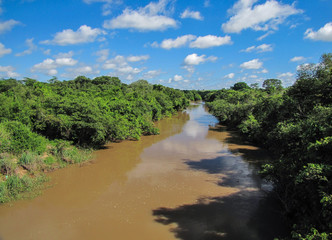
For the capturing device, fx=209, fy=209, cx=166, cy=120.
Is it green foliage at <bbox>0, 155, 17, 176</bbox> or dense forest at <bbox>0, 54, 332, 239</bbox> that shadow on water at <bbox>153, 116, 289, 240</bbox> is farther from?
green foliage at <bbox>0, 155, 17, 176</bbox>

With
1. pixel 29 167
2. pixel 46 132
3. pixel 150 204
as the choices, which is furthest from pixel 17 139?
pixel 150 204

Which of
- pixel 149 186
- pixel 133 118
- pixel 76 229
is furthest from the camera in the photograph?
pixel 133 118

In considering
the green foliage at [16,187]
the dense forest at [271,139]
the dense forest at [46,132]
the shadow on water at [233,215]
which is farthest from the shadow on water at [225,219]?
the dense forest at [46,132]

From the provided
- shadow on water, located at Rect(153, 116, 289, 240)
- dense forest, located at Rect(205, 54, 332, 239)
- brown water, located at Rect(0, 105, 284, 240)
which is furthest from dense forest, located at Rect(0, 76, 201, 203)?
dense forest, located at Rect(205, 54, 332, 239)

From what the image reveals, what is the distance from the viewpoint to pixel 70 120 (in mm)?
17406

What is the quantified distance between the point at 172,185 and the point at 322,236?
912 centimetres

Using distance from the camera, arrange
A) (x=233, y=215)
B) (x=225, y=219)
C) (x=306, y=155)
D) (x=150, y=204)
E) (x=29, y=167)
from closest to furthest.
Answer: (x=306, y=155) < (x=225, y=219) < (x=233, y=215) < (x=150, y=204) < (x=29, y=167)

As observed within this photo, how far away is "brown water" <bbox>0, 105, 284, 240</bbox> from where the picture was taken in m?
8.84

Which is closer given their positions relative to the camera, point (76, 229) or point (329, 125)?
point (329, 125)

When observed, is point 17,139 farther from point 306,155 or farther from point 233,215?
point 306,155

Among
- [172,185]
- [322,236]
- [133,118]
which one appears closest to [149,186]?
[172,185]

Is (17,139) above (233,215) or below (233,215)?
above

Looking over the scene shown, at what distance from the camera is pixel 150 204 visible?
1088 cm

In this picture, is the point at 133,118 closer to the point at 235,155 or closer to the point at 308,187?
the point at 235,155
